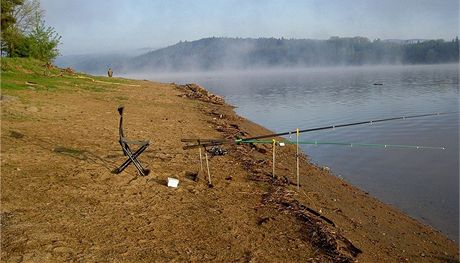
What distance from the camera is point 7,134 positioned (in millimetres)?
11492

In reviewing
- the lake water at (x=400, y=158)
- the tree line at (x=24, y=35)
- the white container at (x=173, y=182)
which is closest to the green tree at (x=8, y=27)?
the tree line at (x=24, y=35)


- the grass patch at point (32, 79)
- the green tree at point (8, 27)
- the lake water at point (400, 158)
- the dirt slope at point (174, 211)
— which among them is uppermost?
the green tree at point (8, 27)

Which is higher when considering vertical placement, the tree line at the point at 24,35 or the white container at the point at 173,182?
the tree line at the point at 24,35

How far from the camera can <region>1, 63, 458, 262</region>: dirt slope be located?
20.7 ft

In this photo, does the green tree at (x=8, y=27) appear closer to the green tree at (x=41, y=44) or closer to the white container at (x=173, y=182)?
the green tree at (x=41, y=44)

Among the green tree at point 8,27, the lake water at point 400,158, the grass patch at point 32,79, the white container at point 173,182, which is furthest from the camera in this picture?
the green tree at point 8,27

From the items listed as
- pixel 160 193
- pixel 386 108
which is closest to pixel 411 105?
pixel 386 108

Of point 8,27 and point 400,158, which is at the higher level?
point 8,27

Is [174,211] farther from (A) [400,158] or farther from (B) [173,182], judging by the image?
(A) [400,158]

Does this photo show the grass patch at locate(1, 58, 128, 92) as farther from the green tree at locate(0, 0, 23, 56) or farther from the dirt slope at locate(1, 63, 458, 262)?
the dirt slope at locate(1, 63, 458, 262)

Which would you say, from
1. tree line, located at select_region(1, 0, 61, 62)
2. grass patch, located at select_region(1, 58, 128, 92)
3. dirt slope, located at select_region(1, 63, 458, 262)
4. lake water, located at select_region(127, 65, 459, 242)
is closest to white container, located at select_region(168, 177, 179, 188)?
dirt slope, located at select_region(1, 63, 458, 262)

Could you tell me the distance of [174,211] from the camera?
7.80 m

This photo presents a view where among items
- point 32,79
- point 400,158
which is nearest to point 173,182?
point 400,158

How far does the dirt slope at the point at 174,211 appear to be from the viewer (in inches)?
249
